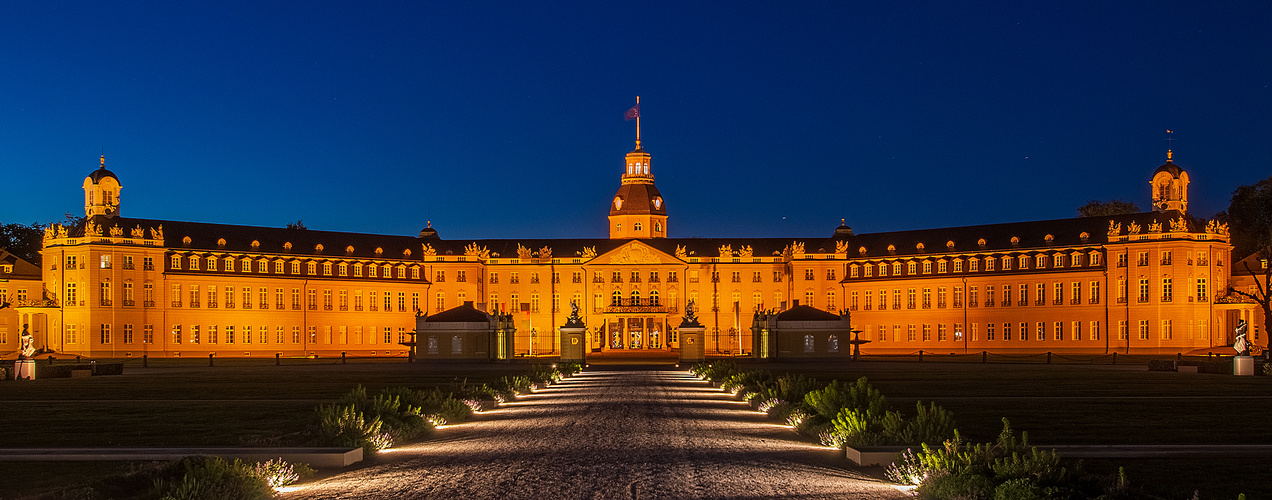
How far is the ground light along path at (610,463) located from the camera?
52.0 feet

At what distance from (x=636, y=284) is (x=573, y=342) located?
49.1m

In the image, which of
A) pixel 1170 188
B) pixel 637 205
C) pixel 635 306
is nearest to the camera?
pixel 1170 188

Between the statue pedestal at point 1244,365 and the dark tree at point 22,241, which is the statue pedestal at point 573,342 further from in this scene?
the dark tree at point 22,241

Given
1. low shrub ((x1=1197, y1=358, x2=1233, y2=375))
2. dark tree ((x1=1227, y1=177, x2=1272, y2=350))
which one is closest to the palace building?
dark tree ((x1=1227, y1=177, x2=1272, y2=350))

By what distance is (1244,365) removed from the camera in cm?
5034

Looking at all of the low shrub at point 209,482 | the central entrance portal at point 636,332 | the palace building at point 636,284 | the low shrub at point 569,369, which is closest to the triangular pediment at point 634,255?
the palace building at point 636,284

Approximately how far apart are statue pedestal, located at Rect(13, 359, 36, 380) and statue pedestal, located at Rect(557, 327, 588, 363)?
27.5 metres

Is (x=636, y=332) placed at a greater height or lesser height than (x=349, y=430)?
lesser

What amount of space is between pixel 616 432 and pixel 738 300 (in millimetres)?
94461

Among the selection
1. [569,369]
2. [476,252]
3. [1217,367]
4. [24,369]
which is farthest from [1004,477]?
[476,252]

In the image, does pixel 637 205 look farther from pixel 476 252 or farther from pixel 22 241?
pixel 22 241

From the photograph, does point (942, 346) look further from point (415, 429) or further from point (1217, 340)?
point (415, 429)

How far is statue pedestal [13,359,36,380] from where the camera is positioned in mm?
49688

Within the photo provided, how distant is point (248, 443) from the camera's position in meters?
20.2
